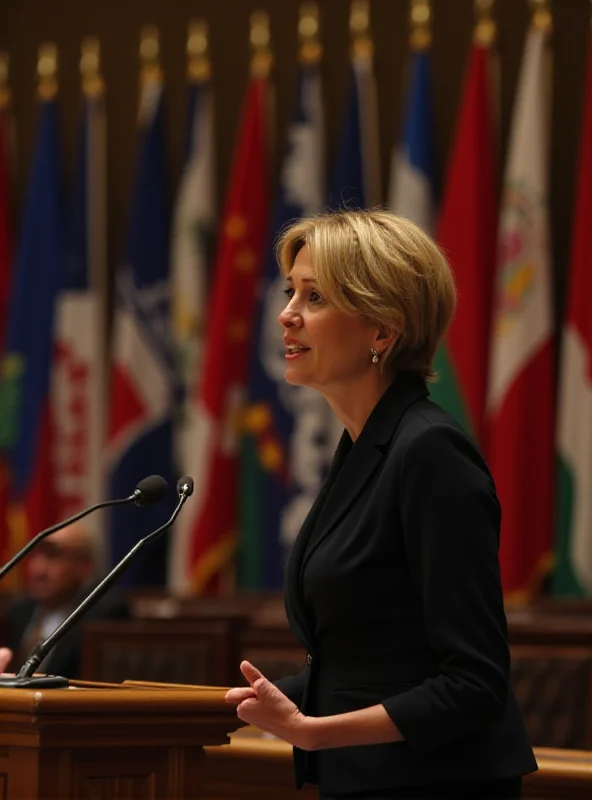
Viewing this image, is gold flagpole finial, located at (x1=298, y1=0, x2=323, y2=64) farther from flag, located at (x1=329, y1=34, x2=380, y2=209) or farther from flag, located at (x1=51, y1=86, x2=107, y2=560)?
flag, located at (x1=51, y1=86, x2=107, y2=560)

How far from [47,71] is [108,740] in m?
8.00

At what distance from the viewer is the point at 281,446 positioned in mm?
8367

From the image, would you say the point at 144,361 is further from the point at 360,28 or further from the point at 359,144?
the point at 360,28

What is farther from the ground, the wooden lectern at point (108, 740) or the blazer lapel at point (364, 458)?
the blazer lapel at point (364, 458)

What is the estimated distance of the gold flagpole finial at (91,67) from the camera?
9250 millimetres

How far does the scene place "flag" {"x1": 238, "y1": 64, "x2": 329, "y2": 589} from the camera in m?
8.28

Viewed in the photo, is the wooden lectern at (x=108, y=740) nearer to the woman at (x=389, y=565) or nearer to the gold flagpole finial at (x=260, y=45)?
the woman at (x=389, y=565)

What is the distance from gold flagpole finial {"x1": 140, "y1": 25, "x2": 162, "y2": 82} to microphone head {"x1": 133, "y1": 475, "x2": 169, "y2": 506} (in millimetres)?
6893

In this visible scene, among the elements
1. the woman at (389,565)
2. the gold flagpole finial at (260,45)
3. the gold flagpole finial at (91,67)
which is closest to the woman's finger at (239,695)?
the woman at (389,565)

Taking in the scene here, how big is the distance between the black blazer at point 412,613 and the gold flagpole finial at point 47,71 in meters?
7.73

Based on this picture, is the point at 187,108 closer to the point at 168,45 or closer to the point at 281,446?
the point at 168,45

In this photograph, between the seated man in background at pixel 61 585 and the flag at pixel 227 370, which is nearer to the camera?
the seated man in background at pixel 61 585

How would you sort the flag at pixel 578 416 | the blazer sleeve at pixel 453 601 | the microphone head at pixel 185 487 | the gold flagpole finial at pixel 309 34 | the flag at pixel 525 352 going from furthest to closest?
1. the gold flagpole finial at pixel 309 34
2. the flag at pixel 525 352
3. the flag at pixel 578 416
4. the microphone head at pixel 185 487
5. the blazer sleeve at pixel 453 601

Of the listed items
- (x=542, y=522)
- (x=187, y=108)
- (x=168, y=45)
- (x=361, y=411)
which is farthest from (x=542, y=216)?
(x=361, y=411)
